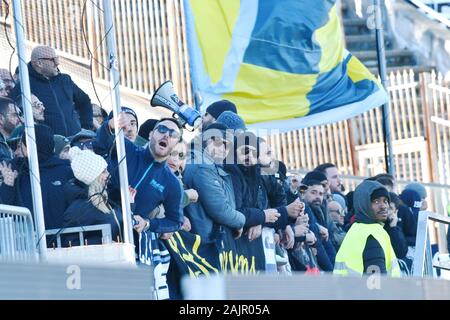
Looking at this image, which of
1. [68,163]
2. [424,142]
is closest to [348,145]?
[424,142]

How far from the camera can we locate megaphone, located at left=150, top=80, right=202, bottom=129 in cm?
1079

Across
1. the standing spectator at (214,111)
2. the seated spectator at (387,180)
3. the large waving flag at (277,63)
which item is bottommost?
the seated spectator at (387,180)

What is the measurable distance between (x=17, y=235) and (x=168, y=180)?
161 cm

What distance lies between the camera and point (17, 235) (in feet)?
27.7

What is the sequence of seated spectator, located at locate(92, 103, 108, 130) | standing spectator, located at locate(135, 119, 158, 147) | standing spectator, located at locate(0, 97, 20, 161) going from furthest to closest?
seated spectator, located at locate(92, 103, 108, 130)
standing spectator, located at locate(135, 119, 158, 147)
standing spectator, located at locate(0, 97, 20, 161)

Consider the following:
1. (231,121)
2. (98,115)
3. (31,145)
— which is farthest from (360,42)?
(31,145)

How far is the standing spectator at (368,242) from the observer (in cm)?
1065

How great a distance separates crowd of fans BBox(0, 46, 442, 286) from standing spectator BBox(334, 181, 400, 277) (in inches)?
0.6

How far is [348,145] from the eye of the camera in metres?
21.3

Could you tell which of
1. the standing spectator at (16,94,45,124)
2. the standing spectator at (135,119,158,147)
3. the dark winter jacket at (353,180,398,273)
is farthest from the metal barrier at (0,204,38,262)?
the dark winter jacket at (353,180,398,273)

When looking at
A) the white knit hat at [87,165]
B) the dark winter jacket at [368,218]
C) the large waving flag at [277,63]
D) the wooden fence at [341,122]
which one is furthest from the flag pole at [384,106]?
the white knit hat at [87,165]

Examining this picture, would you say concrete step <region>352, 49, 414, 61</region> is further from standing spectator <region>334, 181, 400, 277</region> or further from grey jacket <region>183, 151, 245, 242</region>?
grey jacket <region>183, 151, 245, 242</region>

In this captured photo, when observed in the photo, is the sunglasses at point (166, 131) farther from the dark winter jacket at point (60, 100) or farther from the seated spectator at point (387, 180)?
the seated spectator at point (387, 180)

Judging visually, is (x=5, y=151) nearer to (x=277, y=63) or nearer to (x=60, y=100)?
(x=60, y=100)
